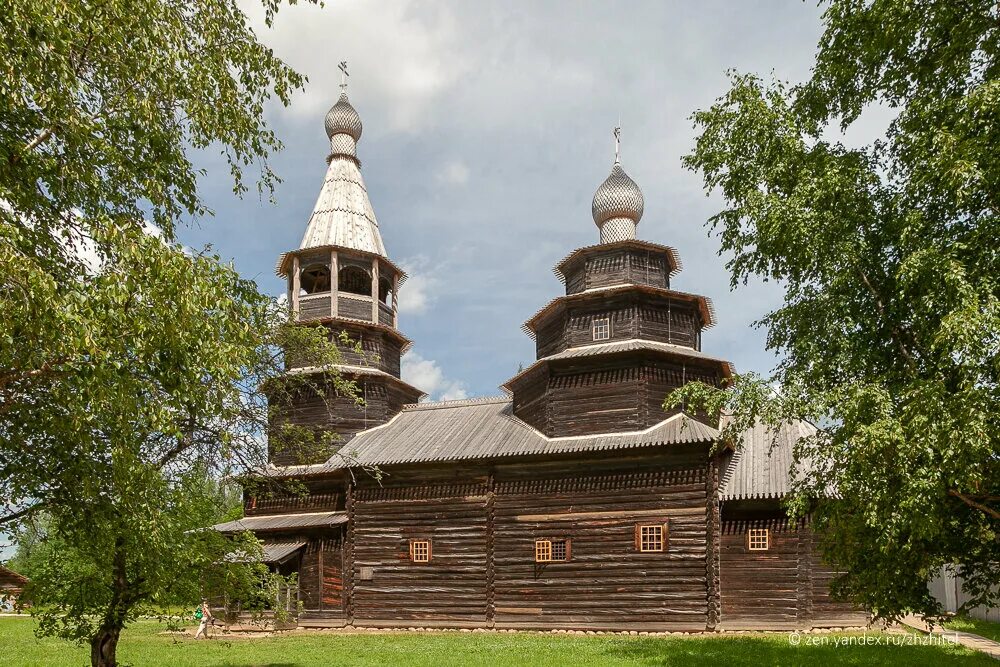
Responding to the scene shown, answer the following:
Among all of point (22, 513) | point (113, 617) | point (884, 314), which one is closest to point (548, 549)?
point (113, 617)

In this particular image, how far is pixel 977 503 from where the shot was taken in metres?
11.1

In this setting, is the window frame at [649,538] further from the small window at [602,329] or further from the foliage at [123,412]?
the foliage at [123,412]

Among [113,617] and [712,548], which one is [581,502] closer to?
[712,548]

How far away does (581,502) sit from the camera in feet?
82.2

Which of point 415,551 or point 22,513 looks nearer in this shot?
point 22,513

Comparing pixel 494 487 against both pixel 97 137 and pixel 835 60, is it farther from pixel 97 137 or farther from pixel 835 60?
pixel 97 137

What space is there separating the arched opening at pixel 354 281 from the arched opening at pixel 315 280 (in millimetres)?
612

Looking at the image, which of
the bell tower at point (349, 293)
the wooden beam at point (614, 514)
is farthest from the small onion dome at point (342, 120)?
the wooden beam at point (614, 514)

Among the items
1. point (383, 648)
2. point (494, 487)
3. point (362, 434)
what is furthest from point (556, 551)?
point (362, 434)

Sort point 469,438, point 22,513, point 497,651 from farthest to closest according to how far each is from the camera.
Result: point 469,438, point 497,651, point 22,513

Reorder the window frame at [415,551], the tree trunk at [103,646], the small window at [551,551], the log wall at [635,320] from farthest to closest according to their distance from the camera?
1. the log wall at [635,320]
2. the window frame at [415,551]
3. the small window at [551,551]
4. the tree trunk at [103,646]

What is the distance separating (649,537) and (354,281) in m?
17.8

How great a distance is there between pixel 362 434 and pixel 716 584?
15118 mm

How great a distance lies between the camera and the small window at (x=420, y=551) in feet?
88.1
